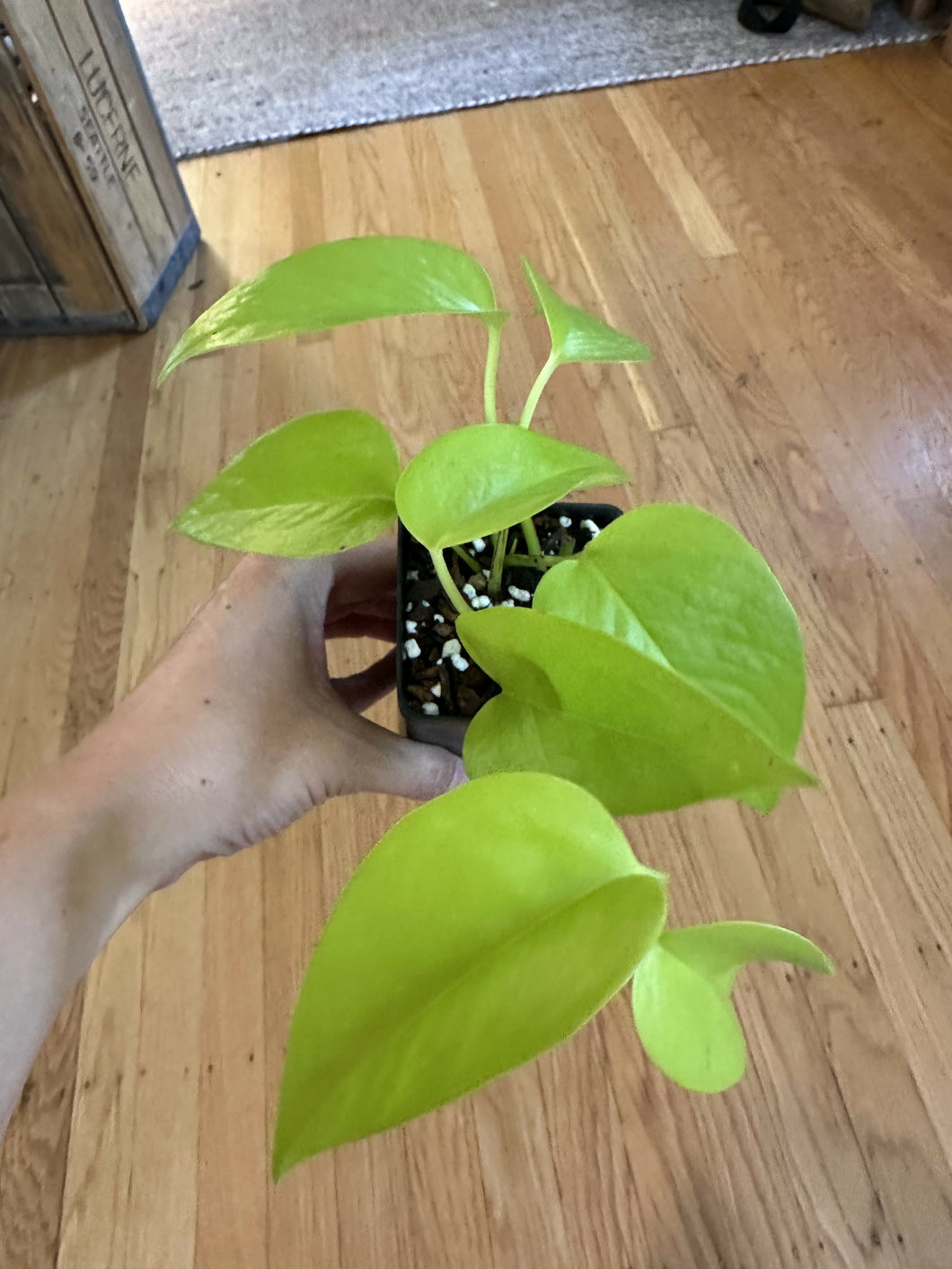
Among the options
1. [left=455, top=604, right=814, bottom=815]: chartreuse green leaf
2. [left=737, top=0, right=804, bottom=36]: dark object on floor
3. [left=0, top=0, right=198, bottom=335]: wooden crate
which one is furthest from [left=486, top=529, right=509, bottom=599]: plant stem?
[left=737, top=0, right=804, bottom=36]: dark object on floor

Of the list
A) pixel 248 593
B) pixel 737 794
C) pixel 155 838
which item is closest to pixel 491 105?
pixel 248 593

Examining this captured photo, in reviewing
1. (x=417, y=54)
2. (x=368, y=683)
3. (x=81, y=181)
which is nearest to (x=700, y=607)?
(x=368, y=683)

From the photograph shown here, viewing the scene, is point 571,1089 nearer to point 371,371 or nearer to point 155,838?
point 155,838

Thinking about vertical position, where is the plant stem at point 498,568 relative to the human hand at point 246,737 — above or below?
above

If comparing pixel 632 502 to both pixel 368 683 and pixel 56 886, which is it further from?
pixel 56 886

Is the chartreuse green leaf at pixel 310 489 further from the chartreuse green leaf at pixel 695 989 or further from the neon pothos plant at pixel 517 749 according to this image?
the chartreuse green leaf at pixel 695 989

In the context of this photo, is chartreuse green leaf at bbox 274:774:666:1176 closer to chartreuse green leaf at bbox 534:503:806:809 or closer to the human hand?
chartreuse green leaf at bbox 534:503:806:809

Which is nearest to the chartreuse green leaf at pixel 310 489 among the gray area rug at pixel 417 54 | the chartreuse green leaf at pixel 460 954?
the chartreuse green leaf at pixel 460 954
